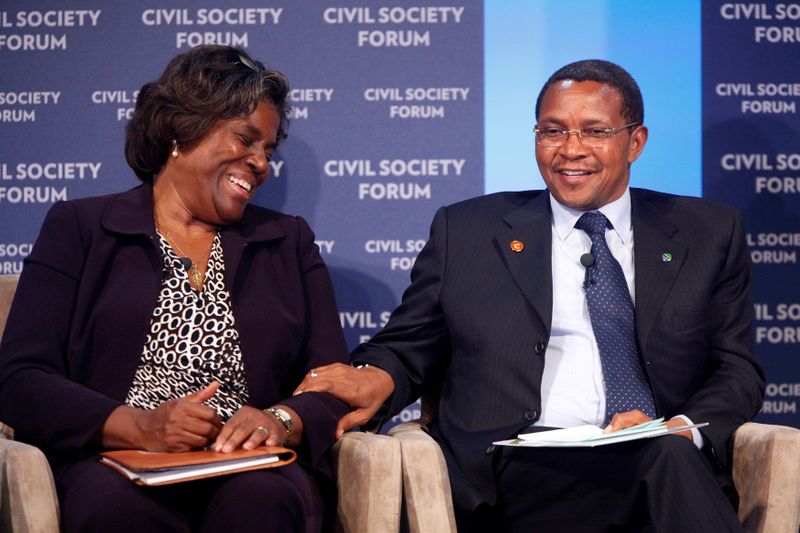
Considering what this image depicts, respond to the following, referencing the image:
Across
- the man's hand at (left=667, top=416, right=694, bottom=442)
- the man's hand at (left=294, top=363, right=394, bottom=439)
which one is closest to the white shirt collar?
the man's hand at (left=667, top=416, right=694, bottom=442)

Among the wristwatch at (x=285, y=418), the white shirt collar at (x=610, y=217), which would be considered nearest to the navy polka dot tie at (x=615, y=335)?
the white shirt collar at (x=610, y=217)

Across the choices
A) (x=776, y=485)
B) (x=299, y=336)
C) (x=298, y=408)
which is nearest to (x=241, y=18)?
(x=299, y=336)

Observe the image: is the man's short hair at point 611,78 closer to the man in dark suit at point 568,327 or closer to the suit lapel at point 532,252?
the man in dark suit at point 568,327

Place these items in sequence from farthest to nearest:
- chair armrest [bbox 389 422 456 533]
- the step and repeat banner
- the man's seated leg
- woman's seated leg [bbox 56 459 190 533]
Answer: the step and repeat banner, chair armrest [bbox 389 422 456 533], the man's seated leg, woman's seated leg [bbox 56 459 190 533]

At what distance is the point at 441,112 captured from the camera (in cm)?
372

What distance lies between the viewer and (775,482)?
8.34 ft

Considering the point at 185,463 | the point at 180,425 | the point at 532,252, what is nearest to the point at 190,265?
the point at 180,425

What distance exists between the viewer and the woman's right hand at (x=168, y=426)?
241 centimetres

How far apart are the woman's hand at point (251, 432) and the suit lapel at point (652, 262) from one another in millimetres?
1031

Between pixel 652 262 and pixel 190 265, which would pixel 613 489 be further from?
pixel 190 265

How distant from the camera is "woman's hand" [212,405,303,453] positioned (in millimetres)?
2434

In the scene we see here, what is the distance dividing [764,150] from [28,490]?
2758 mm

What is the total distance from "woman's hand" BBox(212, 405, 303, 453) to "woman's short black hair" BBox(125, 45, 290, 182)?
2.71 feet

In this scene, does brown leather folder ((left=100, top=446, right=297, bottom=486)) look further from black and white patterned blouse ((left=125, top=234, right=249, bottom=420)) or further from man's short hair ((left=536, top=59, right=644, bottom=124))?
man's short hair ((left=536, top=59, right=644, bottom=124))
